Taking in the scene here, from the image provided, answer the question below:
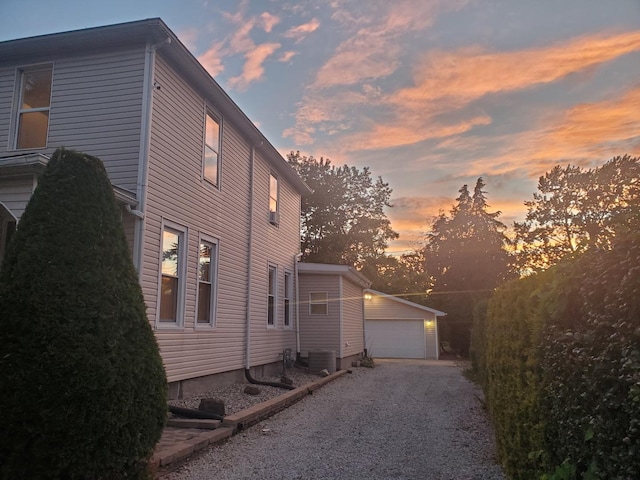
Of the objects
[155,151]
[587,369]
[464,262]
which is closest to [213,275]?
[155,151]

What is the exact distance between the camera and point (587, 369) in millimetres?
2168

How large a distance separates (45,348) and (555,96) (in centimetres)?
848

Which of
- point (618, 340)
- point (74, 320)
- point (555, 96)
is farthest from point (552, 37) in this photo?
point (74, 320)

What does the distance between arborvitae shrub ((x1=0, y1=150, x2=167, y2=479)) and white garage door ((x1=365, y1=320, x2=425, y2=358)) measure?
80.3 ft

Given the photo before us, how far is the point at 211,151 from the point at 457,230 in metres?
30.8

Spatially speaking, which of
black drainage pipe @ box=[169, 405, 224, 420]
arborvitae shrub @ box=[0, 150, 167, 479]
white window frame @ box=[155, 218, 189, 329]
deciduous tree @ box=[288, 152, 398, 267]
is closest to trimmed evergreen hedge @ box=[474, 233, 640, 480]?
arborvitae shrub @ box=[0, 150, 167, 479]

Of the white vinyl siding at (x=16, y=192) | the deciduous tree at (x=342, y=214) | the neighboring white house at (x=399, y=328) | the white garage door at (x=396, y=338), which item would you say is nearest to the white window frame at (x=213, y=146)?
the white vinyl siding at (x=16, y=192)

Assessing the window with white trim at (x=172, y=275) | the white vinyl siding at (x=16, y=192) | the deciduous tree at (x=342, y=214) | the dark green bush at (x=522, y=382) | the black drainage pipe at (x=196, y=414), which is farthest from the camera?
the deciduous tree at (x=342, y=214)

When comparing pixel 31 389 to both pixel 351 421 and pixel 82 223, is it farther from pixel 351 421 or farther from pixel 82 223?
pixel 351 421

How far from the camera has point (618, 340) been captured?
196 centimetres

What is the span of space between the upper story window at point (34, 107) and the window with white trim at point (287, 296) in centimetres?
823

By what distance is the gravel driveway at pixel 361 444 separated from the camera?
5059mm

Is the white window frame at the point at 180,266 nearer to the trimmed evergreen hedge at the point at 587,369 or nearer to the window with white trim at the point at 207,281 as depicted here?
the window with white trim at the point at 207,281

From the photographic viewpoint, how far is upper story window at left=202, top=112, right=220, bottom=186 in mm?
10062
